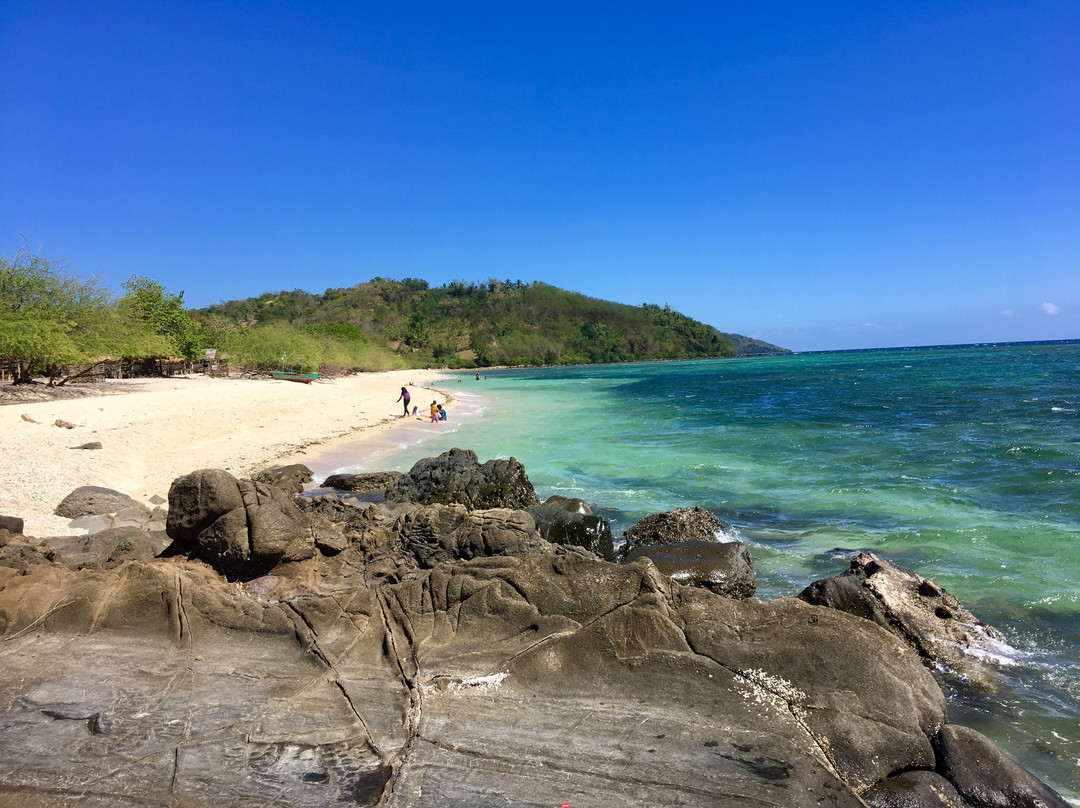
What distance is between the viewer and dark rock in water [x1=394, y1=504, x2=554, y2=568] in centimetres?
673

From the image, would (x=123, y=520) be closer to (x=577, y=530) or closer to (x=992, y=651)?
(x=577, y=530)

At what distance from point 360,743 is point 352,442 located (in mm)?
17081

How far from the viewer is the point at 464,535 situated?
688cm

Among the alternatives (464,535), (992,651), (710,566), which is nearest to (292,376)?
(464,535)

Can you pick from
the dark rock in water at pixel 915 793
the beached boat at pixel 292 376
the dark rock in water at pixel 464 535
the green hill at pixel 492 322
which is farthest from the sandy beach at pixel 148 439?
the green hill at pixel 492 322

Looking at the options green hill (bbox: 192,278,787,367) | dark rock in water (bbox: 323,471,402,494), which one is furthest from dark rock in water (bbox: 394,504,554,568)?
green hill (bbox: 192,278,787,367)

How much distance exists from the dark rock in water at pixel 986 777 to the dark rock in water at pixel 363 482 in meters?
10.2

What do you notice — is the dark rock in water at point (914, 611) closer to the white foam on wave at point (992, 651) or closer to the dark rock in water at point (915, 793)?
the white foam on wave at point (992, 651)

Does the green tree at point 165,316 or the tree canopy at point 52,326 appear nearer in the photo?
the tree canopy at point 52,326

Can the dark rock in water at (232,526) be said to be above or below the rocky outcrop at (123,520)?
above

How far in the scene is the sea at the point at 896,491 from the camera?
5375 mm

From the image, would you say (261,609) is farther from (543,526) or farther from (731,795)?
(543,526)

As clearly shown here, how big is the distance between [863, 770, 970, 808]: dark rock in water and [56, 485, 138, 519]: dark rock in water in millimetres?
10274

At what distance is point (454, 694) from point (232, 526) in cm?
319
